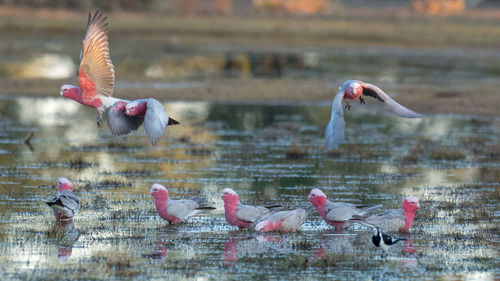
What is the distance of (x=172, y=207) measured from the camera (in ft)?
38.1

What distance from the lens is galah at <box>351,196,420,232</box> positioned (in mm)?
11188

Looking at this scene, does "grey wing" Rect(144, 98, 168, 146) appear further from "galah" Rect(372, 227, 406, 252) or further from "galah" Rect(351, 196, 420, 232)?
"galah" Rect(372, 227, 406, 252)

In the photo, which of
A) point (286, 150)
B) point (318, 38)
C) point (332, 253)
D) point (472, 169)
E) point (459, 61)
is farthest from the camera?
point (318, 38)

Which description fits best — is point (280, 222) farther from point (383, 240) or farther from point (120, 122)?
point (120, 122)

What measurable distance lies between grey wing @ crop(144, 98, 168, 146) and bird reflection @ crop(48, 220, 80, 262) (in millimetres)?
1367

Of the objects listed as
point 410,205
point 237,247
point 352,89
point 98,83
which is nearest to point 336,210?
point 410,205

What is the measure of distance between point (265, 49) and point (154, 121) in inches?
1168

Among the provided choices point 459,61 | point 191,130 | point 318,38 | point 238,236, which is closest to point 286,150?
point 191,130

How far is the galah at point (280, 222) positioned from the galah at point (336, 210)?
0.36 m

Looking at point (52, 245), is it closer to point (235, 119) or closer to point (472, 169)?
point (472, 169)

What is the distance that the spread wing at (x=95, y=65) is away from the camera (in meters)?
12.9

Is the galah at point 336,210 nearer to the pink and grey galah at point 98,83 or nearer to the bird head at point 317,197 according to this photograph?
the bird head at point 317,197

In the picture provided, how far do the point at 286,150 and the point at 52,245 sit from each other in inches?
323

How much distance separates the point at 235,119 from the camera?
2245 cm
